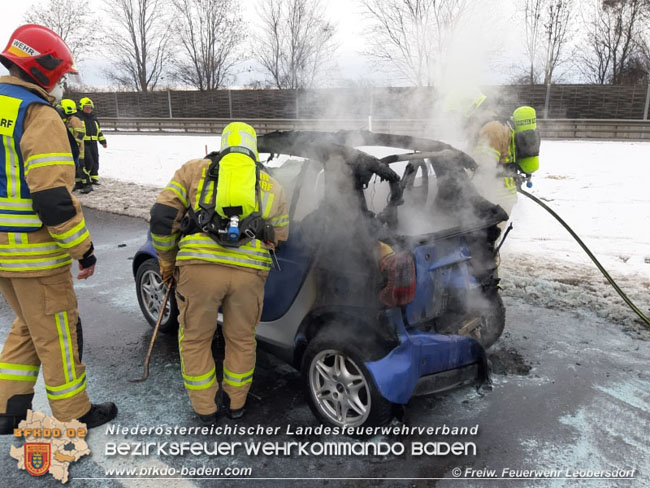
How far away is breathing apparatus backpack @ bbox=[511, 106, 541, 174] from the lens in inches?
191

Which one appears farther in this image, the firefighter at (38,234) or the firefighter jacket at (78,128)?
the firefighter jacket at (78,128)

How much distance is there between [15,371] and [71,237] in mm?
900

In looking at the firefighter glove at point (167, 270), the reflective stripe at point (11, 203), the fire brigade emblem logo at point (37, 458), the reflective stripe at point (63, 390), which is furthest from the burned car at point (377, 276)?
the reflective stripe at point (11, 203)

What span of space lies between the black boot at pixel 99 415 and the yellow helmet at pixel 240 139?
5.57 feet

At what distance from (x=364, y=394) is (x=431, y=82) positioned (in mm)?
5094

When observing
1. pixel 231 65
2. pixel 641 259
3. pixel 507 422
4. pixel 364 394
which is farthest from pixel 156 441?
pixel 231 65

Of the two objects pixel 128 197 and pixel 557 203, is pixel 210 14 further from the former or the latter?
pixel 557 203

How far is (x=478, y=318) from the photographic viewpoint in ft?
11.1

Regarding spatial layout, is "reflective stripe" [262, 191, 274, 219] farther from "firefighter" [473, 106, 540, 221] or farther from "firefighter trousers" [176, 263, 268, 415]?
"firefighter" [473, 106, 540, 221]

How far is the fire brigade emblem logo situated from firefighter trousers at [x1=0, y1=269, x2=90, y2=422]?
7.3 inches

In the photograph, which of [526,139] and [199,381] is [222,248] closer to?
[199,381]

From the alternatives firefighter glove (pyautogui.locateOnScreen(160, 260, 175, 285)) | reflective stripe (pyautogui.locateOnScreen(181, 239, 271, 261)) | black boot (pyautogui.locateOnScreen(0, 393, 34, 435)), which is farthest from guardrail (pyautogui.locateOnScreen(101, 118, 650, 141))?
black boot (pyautogui.locateOnScreen(0, 393, 34, 435))

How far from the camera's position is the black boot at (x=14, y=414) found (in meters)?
2.84

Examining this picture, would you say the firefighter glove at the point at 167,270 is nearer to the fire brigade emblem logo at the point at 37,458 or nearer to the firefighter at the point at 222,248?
the firefighter at the point at 222,248
